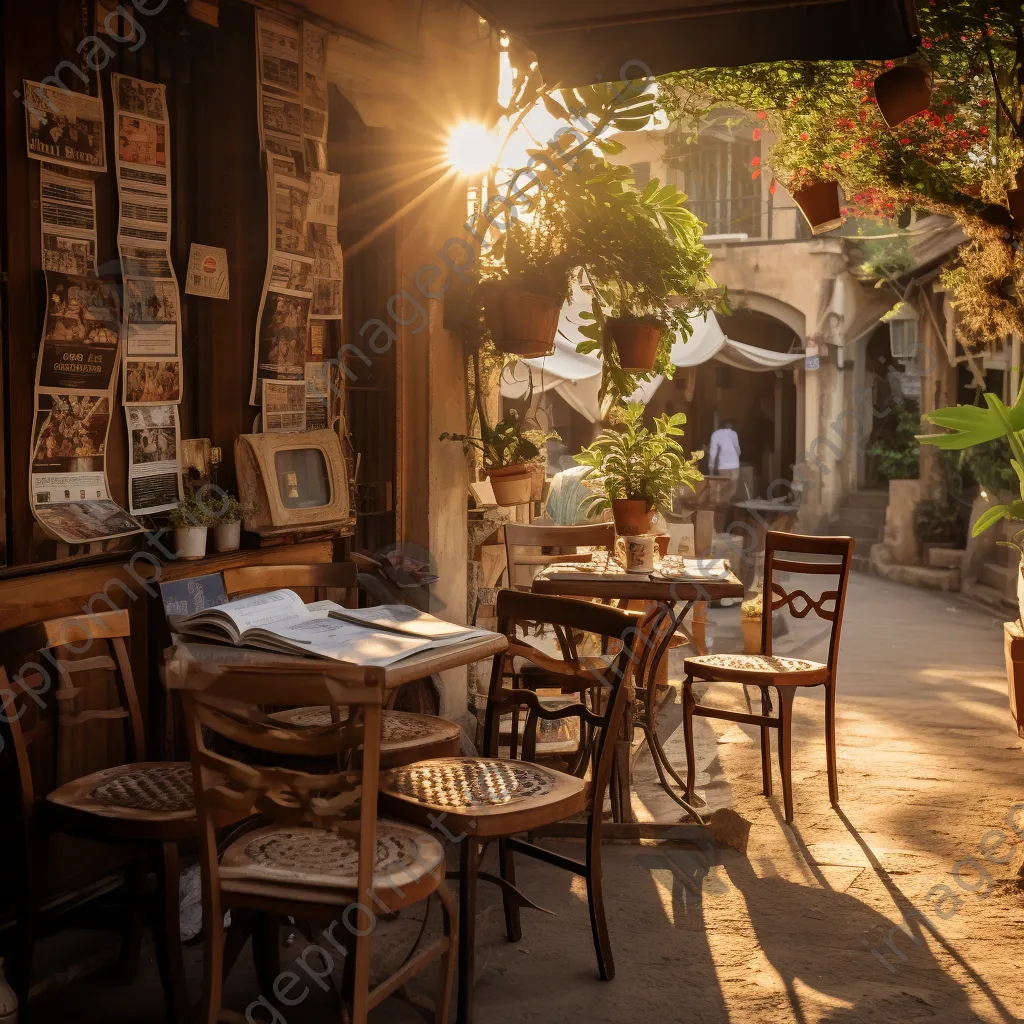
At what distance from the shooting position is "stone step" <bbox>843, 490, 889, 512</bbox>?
17812mm

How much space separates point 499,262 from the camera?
5367 mm

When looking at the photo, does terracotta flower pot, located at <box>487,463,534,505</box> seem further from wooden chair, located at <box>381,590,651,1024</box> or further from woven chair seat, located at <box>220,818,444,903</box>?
woven chair seat, located at <box>220,818,444,903</box>

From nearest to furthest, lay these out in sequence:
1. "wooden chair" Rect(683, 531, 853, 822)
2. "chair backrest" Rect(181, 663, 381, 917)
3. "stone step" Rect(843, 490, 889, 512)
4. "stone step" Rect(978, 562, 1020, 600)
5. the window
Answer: "chair backrest" Rect(181, 663, 381, 917), "wooden chair" Rect(683, 531, 853, 822), "stone step" Rect(978, 562, 1020, 600), "stone step" Rect(843, 490, 889, 512), the window

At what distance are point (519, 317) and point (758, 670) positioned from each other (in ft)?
6.10

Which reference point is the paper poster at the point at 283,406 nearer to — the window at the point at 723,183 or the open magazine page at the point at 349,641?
the open magazine page at the point at 349,641

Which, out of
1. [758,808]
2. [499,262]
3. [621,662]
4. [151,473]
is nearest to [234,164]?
[151,473]

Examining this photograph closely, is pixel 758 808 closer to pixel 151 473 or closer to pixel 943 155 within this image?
pixel 151 473

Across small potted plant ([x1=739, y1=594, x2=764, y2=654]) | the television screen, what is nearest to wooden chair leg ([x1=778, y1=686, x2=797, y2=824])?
the television screen

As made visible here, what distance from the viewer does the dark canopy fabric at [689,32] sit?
374 centimetres

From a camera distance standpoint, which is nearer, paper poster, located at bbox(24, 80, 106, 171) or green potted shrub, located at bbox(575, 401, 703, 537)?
paper poster, located at bbox(24, 80, 106, 171)

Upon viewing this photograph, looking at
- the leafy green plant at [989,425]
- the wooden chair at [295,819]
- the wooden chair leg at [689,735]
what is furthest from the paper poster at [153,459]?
the leafy green plant at [989,425]

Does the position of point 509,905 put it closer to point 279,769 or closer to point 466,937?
point 466,937

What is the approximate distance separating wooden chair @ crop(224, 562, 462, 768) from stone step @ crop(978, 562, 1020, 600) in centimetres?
897

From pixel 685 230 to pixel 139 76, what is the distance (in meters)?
3.01
